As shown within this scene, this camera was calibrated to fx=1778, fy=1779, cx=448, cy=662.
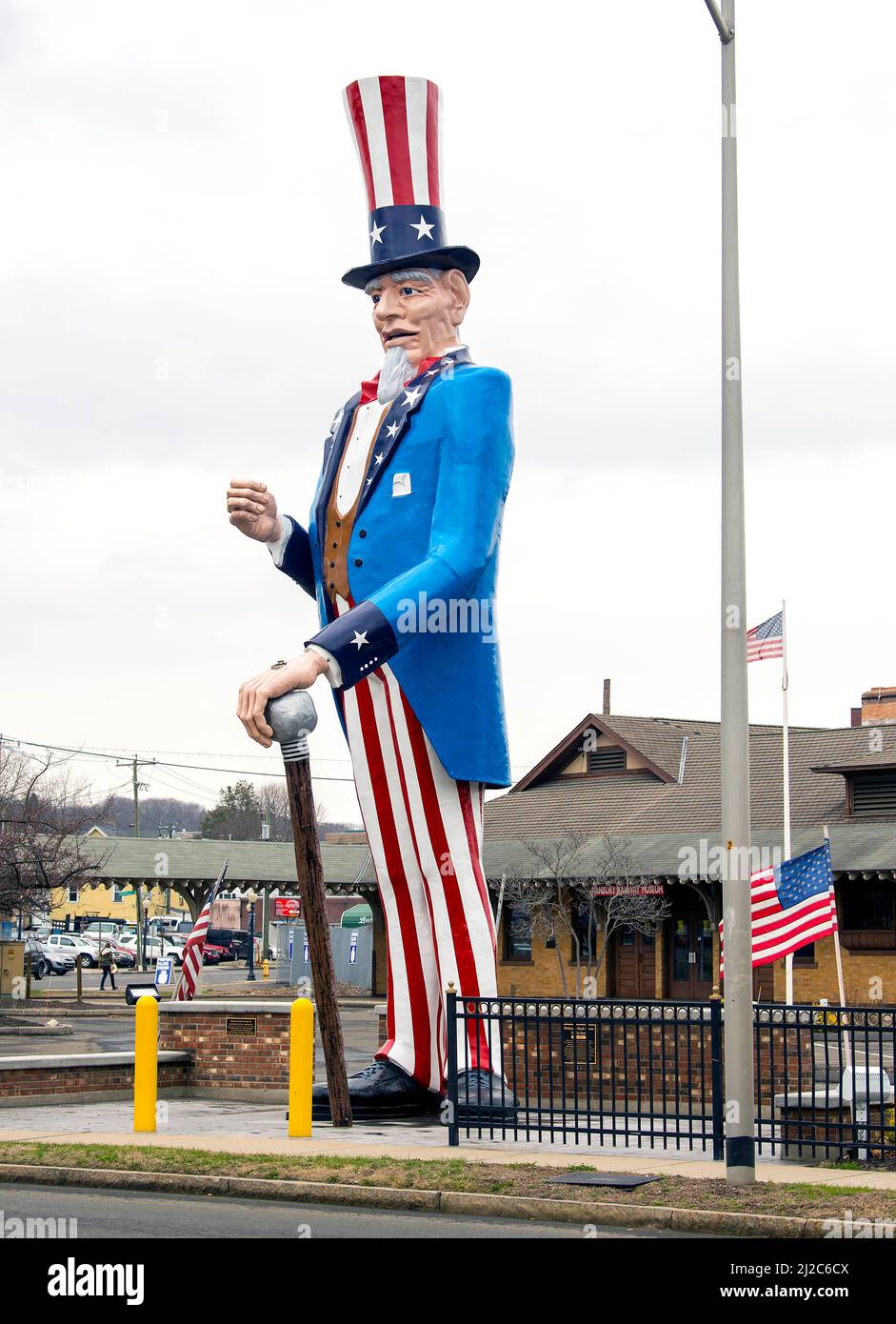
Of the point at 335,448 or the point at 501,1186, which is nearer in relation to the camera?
the point at 501,1186

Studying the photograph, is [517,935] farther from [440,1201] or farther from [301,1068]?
[440,1201]

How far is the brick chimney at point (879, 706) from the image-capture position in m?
40.6

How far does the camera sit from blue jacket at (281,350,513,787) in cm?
1495

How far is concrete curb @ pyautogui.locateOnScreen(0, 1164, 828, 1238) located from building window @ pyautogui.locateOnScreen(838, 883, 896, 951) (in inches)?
969

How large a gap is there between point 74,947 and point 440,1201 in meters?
55.5

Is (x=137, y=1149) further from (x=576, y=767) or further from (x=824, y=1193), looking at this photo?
(x=576, y=767)

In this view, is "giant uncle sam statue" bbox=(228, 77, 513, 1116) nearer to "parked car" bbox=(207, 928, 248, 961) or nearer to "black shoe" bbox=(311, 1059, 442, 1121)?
"black shoe" bbox=(311, 1059, 442, 1121)

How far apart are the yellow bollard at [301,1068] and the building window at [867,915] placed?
22035mm

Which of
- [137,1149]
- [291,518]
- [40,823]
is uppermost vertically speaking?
[291,518]

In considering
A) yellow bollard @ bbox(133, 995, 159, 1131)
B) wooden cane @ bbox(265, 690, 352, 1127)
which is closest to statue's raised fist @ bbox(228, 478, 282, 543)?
wooden cane @ bbox(265, 690, 352, 1127)
